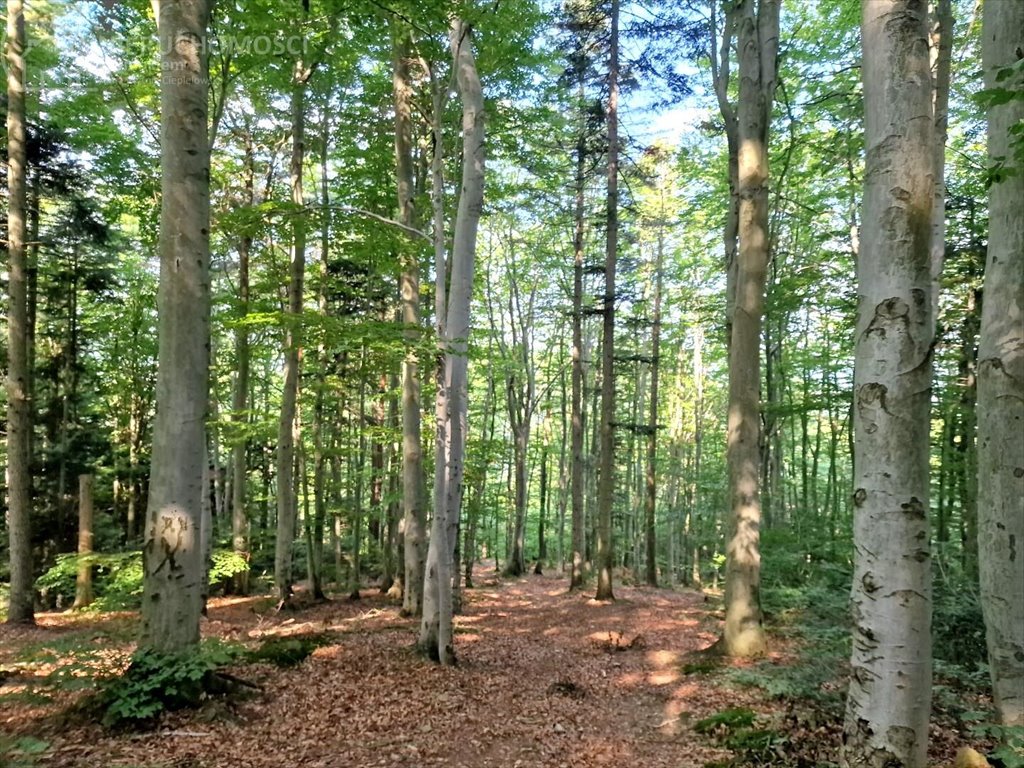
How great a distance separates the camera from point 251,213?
751cm

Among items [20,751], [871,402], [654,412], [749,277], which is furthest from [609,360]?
[20,751]

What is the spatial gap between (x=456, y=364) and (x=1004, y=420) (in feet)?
17.6

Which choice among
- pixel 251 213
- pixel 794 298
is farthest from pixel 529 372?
pixel 251 213

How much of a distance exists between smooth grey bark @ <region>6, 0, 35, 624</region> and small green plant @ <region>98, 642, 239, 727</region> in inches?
282

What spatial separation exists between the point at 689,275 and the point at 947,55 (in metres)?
15.0

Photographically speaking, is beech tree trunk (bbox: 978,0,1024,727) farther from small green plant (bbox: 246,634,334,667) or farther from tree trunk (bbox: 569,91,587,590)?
tree trunk (bbox: 569,91,587,590)

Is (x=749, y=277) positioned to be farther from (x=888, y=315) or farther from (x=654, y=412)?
(x=654, y=412)

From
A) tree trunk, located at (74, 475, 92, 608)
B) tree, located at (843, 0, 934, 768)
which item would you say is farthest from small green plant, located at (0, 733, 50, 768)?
tree trunk, located at (74, 475, 92, 608)

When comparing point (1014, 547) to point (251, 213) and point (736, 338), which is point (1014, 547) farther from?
point (251, 213)

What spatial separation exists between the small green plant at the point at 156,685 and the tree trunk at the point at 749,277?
6.44 m

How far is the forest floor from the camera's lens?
443cm

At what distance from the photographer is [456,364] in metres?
7.44

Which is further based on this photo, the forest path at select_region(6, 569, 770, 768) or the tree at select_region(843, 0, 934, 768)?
the forest path at select_region(6, 569, 770, 768)

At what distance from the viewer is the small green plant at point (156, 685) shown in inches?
183
